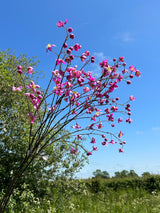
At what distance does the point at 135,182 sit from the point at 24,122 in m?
6.55

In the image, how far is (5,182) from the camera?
707 centimetres

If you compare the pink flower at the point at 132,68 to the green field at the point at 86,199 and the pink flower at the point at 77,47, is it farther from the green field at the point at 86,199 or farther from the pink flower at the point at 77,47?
the green field at the point at 86,199

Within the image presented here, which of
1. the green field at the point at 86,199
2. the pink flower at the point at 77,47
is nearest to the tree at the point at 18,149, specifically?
the green field at the point at 86,199

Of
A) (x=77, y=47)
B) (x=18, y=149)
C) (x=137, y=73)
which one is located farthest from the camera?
(x=18, y=149)

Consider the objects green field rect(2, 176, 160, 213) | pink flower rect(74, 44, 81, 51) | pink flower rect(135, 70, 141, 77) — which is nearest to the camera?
pink flower rect(74, 44, 81, 51)

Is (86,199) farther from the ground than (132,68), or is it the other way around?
(132,68)

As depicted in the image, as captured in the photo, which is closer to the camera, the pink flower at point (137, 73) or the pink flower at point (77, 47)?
the pink flower at point (77, 47)

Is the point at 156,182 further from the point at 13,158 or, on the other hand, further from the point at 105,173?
the point at 105,173

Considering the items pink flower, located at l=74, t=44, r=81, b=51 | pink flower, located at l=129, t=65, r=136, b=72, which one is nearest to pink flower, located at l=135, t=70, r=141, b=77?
pink flower, located at l=129, t=65, r=136, b=72

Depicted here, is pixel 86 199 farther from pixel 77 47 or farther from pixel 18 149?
pixel 77 47

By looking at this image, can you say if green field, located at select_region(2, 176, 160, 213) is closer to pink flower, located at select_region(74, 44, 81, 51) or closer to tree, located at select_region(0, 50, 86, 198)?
tree, located at select_region(0, 50, 86, 198)

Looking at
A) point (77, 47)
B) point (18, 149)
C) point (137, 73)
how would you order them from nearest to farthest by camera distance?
1. point (77, 47)
2. point (137, 73)
3. point (18, 149)

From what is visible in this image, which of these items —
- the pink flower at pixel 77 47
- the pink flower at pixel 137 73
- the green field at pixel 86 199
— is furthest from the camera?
the green field at pixel 86 199

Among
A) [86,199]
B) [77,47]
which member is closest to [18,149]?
[86,199]
